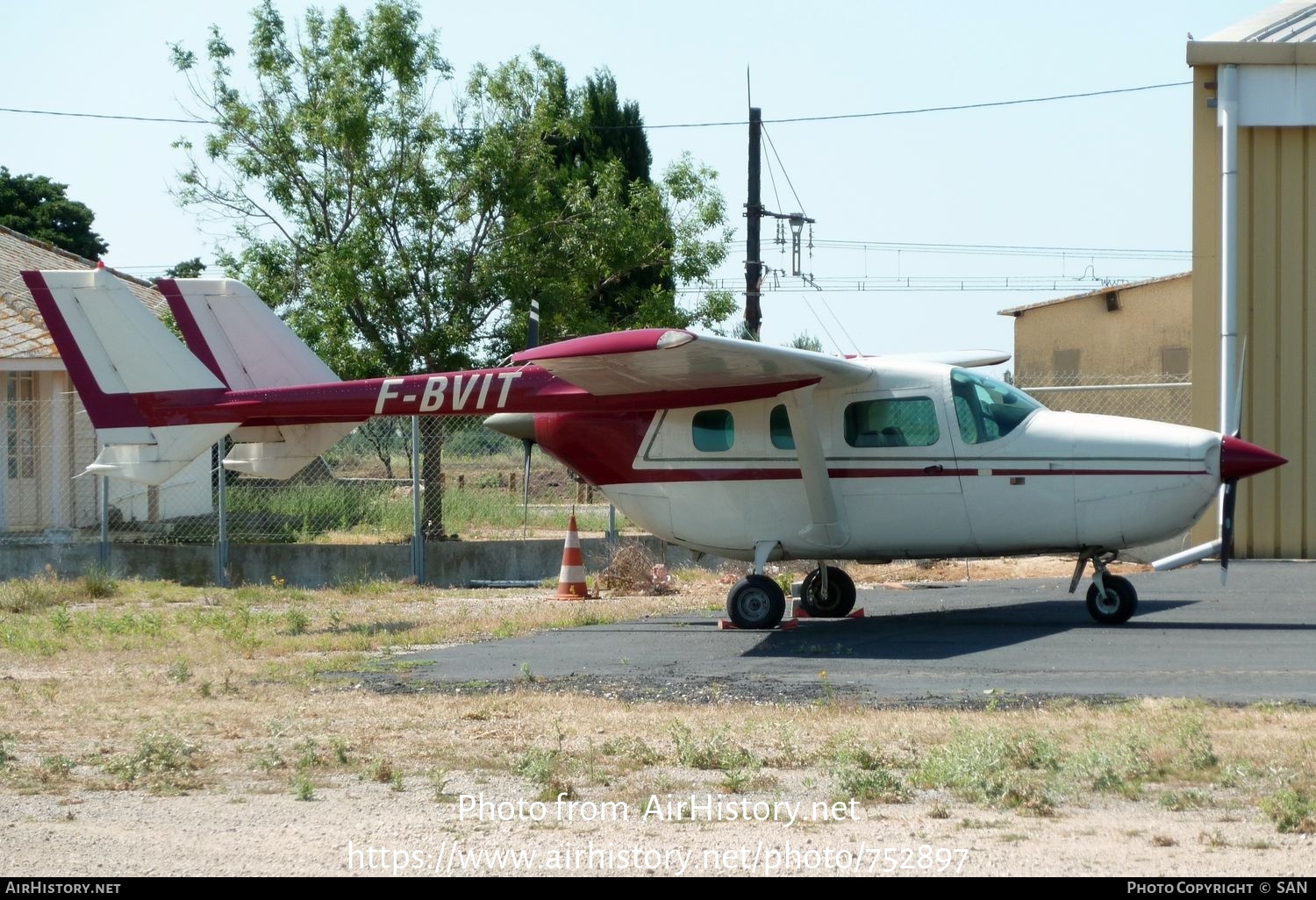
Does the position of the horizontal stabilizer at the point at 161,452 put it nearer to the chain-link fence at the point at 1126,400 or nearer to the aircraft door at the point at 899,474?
the aircraft door at the point at 899,474

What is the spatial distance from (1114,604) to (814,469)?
9.04 ft

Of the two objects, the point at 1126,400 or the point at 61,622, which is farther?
the point at 1126,400

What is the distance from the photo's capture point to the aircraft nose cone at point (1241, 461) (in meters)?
11.1

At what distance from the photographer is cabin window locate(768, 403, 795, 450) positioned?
1228 cm

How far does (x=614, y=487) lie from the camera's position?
12977 mm

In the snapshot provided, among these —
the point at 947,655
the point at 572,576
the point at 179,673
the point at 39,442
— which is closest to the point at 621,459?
the point at 572,576

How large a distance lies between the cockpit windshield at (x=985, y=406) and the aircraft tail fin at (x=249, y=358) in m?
5.87

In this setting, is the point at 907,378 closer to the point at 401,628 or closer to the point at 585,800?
the point at 401,628

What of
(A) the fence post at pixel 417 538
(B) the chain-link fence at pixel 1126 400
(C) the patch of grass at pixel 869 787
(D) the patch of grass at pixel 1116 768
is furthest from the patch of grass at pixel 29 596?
(D) the patch of grass at pixel 1116 768

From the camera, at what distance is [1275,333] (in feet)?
55.4

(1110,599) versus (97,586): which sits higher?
(1110,599)

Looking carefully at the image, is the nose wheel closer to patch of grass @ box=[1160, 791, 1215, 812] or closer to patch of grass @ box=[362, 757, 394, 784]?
patch of grass @ box=[1160, 791, 1215, 812]

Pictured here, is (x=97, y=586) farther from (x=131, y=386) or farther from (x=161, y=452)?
(x=131, y=386)
